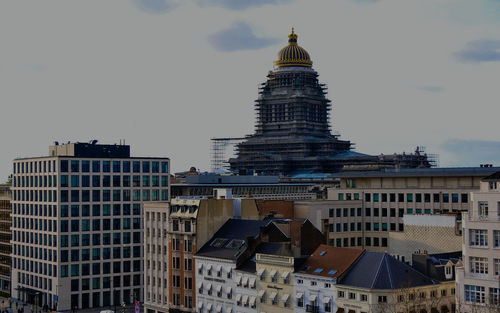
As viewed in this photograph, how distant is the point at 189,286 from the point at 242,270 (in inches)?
550

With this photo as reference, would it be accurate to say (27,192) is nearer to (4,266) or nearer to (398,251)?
(4,266)

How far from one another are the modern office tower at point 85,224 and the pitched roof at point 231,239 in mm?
39632

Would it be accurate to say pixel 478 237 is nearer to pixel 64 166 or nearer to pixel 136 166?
pixel 64 166

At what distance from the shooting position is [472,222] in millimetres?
72938

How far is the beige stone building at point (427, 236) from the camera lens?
322ft

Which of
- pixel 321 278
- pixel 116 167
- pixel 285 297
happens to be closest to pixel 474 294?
pixel 321 278

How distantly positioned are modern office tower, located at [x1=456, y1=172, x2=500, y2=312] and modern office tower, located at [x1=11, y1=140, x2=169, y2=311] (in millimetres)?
79351

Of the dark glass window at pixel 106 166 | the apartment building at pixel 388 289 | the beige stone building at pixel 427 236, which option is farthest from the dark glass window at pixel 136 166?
the apartment building at pixel 388 289

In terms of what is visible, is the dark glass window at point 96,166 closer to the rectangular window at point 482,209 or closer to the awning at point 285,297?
the awning at point 285,297

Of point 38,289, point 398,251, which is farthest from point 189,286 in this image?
point 38,289

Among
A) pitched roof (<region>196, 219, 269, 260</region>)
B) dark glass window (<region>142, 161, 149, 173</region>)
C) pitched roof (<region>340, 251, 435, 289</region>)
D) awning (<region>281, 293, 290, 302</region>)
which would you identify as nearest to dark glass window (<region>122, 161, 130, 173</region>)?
dark glass window (<region>142, 161, 149, 173</region>)

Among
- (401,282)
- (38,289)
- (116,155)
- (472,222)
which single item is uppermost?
(116,155)

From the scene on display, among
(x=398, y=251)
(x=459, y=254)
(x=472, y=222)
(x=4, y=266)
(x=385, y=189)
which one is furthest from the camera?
(x=4, y=266)

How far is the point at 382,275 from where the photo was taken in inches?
3103
